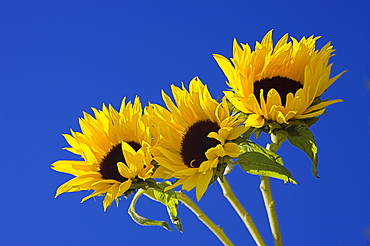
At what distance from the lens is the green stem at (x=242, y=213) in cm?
112

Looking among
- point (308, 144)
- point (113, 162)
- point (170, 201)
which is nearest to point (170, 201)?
point (170, 201)

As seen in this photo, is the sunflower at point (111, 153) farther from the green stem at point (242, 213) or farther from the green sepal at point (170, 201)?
the green stem at point (242, 213)

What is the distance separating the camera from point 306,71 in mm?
933

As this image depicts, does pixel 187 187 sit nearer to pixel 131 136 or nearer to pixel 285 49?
pixel 131 136

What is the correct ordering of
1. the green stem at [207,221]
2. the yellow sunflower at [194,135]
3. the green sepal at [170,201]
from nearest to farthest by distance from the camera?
the yellow sunflower at [194,135] → the green sepal at [170,201] → the green stem at [207,221]

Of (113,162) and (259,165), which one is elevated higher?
(113,162)

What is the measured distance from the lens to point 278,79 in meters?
1.00

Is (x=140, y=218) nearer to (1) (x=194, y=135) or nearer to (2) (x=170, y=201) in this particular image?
(2) (x=170, y=201)

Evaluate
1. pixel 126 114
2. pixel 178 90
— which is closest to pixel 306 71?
pixel 178 90

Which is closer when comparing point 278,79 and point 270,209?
point 278,79

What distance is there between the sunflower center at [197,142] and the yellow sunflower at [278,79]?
6 centimetres

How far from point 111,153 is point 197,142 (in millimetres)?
156

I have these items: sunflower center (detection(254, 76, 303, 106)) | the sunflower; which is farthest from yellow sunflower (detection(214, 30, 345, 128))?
the sunflower

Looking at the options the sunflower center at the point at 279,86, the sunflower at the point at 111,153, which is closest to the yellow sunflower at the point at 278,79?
the sunflower center at the point at 279,86
